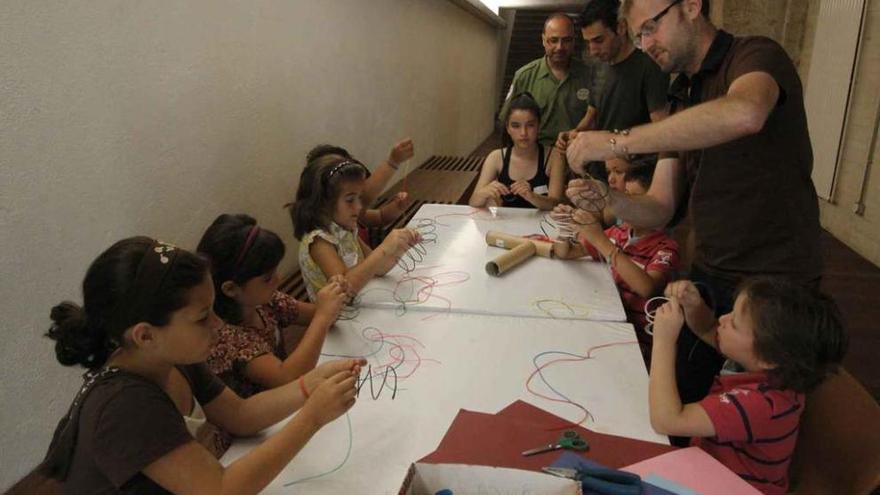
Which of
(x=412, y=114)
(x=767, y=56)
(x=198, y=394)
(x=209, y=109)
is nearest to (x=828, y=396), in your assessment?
(x=767, y=56)

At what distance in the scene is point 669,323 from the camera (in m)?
1.31

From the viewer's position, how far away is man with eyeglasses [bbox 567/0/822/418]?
1.33 metres

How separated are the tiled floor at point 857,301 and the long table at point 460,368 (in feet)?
4.76

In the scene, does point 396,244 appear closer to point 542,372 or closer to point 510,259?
point 510,259

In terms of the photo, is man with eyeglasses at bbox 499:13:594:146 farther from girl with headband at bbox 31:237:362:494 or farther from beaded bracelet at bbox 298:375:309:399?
girl with headband at bbox 31:237:362:494

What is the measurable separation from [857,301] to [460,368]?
11.3 ft

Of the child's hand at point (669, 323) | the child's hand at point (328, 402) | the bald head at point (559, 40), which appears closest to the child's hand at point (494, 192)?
the bald head at point (559, 40)

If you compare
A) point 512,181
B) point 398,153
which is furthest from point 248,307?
point 512,181

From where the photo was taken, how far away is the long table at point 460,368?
3.49 feet

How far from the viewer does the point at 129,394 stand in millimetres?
882

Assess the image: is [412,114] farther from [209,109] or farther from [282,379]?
[282,379]

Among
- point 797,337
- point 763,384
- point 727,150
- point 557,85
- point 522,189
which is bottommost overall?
point 763,384

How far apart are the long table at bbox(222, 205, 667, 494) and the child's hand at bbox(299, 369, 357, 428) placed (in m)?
0.11

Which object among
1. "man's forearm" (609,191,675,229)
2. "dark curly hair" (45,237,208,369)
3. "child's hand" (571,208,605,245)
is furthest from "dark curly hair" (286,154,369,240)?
"dark curly hair" (45,237,208,369)
